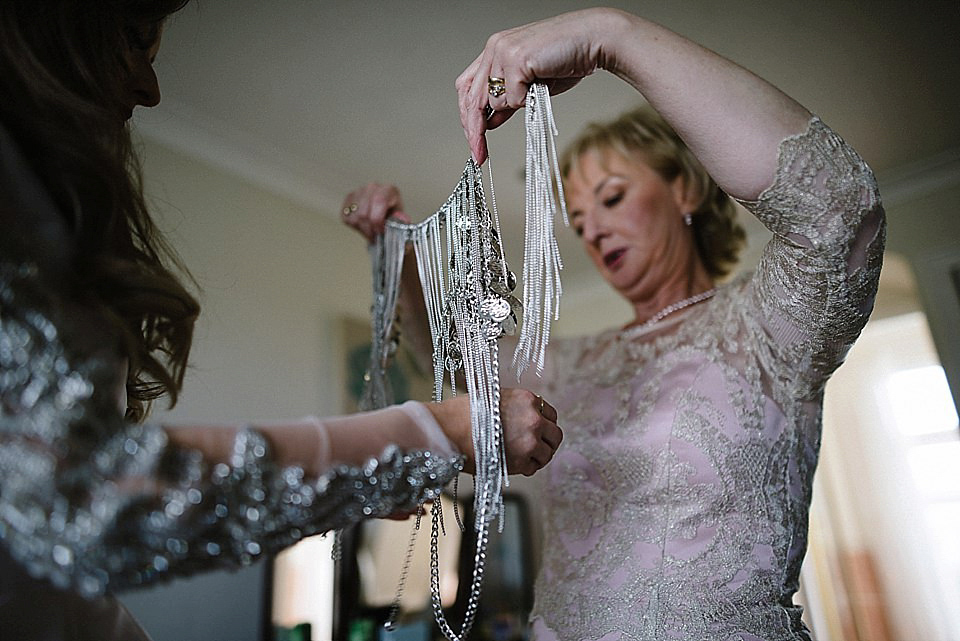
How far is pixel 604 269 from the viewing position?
4.27 ft

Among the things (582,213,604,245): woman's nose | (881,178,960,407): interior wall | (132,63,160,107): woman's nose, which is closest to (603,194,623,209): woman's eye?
(582,213,604,245): woman's nose

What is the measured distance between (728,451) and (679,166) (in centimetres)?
61

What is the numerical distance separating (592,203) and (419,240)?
19.0 inches

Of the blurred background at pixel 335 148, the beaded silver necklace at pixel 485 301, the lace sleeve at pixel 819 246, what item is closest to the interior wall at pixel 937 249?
the blurred background at pixel 335 148

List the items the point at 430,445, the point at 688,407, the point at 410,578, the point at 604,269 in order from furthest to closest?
the point at 410,578
the point at 604,269
the point at 688,407
the point at 430,445

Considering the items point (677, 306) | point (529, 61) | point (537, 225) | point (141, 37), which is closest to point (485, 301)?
point (537, 225)

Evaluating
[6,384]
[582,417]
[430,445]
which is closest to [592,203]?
[582,417]

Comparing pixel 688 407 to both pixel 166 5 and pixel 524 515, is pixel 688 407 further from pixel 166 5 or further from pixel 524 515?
pixel 524 515

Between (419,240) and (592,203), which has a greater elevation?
(592,203)

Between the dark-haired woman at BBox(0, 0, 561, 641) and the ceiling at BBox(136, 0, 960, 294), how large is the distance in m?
0.49

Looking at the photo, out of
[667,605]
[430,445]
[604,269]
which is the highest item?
[604,269]

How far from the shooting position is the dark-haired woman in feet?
1.39

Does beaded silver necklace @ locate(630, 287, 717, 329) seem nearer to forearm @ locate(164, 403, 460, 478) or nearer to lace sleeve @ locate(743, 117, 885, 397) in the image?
lace sleeve @ locate(743, 117, 885, 397)

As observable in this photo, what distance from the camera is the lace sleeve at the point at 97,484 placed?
418mm
